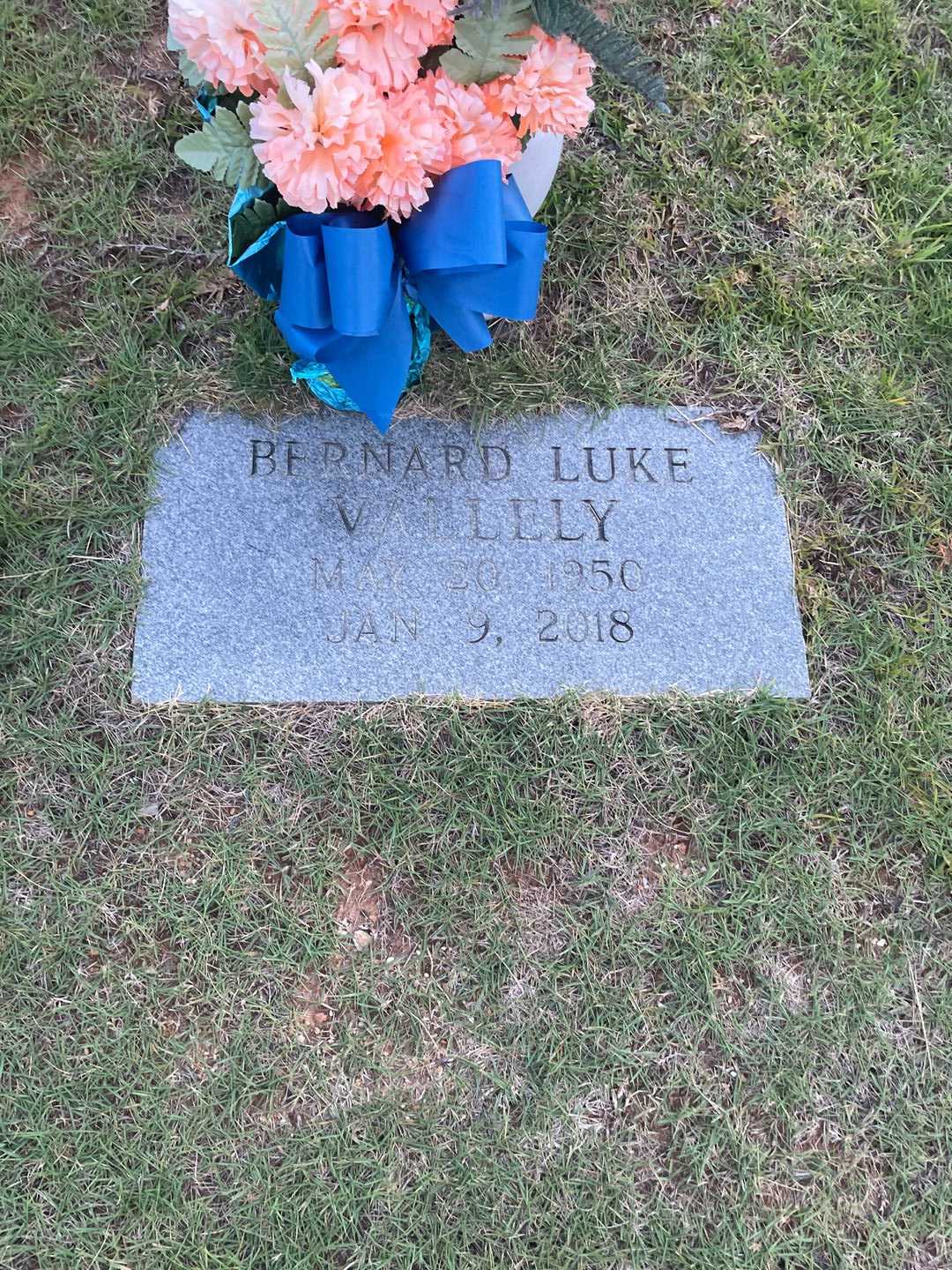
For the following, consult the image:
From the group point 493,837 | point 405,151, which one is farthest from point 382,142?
point 493,837

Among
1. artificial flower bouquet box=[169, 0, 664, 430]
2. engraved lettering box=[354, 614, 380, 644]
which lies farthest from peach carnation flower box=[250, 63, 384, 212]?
engraved lettering box=[354, 614, 380, 644]

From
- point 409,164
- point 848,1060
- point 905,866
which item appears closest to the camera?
point 409,164

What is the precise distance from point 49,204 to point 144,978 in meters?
1.70

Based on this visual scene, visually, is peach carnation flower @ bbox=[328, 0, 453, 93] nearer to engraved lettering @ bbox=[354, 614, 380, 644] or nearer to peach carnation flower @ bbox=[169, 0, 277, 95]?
peach carnation flower @ bbox=[169, 0, 277, 95]

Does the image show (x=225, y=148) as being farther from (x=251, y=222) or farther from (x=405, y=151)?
(x=405, y=151)

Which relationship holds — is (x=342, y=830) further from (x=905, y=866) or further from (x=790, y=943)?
(x=905, y=866)

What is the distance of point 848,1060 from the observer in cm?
171

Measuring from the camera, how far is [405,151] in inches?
45.8

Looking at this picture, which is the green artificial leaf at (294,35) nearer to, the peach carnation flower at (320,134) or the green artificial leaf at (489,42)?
the peach carnation flower at (320,134)

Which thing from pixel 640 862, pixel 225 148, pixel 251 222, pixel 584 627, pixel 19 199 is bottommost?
pixel 640 862

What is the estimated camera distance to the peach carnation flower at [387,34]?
109 cm

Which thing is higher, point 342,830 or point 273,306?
point 273,306

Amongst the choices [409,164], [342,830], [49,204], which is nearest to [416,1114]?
[342,830]

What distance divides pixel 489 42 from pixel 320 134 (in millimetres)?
303
